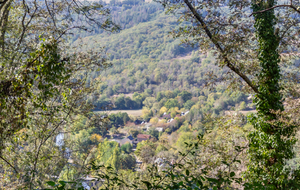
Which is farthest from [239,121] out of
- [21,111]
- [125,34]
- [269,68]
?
[125,34]

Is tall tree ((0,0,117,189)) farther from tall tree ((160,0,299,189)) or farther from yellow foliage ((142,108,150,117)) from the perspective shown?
yellow foliage ((142,108,150,117))

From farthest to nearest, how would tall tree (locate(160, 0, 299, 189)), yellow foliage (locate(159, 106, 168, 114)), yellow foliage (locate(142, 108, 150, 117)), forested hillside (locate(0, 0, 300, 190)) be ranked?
yellow foliage (locate(159, 106, 168, 114)) → yellow foliage (locate(142, 108, 150, 117)) → tall tree (locate(160, 0, 299, 189)) → forested hillside (locate(0, 0, 300, 190))

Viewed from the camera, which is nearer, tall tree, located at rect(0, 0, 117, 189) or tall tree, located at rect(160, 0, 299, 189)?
tall tree, located at rect(0, 0, 117, 189)

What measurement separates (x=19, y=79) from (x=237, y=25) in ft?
13.4

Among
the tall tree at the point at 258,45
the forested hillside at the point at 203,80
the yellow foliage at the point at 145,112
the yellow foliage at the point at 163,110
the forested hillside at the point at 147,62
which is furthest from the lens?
the forested hillside at the point at 147,62

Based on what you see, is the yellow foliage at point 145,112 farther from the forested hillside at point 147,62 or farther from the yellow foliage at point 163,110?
the forested hillside at point 147,62

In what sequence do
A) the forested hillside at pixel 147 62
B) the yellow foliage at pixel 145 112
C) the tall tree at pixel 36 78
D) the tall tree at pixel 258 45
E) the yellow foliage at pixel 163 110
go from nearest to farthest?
the tall tree at pixel 36 78
the tall tree at pixel 258 45
the yellow foliage at pixel 145 112
the yellow foliage at pixel 163 110
the forested hillside at pixel 147 62

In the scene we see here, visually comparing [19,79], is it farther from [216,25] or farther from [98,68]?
[216,25]

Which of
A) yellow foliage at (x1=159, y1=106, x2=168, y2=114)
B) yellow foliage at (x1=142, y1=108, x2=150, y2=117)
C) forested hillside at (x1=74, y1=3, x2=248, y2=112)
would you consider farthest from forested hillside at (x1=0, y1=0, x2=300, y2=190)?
yellow foliage at (x1=159, y1=106, x2=168, y2=114)

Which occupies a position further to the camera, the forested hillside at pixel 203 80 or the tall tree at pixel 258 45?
the tall tree at pixel 258 45

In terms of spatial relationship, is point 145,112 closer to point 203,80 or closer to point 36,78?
point 203,80

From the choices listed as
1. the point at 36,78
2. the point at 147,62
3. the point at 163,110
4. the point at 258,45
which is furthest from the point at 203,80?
the point at 147,62

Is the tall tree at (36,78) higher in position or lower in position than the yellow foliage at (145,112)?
higher

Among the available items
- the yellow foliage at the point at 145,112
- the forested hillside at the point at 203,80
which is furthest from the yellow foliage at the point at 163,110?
the forested hillside at the point at 203,80
